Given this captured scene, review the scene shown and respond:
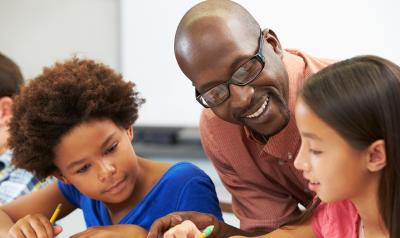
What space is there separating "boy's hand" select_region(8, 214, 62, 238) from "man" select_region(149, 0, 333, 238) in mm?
314

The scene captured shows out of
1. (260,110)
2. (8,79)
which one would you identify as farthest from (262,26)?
(260,110)

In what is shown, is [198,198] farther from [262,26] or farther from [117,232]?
[262,26]

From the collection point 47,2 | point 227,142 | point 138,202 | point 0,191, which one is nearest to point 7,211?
point 0,191

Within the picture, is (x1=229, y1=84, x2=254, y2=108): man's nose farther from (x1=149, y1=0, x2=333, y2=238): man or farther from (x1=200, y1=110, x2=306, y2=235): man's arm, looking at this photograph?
(x1=200, y1=110, x2=306, y2=235): man's arm

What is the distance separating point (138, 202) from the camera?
138cm

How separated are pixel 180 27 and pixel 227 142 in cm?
37

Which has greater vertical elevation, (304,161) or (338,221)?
(304,161)

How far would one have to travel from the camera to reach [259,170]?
1474 mm

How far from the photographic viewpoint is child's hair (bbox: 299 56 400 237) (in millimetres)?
906

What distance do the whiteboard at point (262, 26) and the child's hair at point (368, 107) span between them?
1.75 metres

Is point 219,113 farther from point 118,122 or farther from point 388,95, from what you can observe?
point 388,95

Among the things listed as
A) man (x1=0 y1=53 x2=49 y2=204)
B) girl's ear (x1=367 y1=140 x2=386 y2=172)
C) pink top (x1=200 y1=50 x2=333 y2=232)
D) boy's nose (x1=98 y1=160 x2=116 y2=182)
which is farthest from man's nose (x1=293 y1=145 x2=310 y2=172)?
man (x1=0 y1=53 x2=49 y2=204)

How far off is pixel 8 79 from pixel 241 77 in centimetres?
111

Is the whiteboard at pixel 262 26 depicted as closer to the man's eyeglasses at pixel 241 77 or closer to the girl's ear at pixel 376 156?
the man's eyeglasses at pixel 241 77
